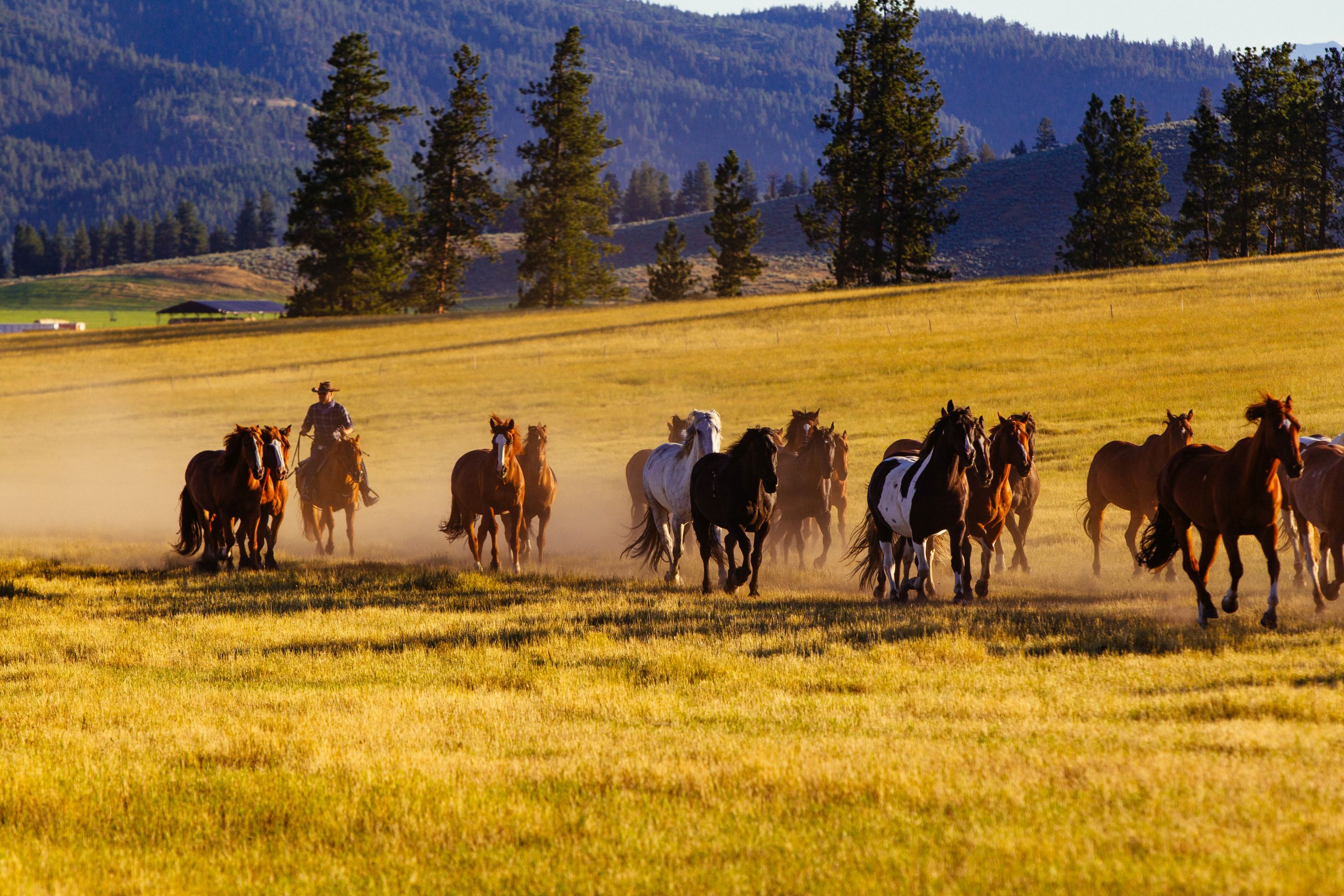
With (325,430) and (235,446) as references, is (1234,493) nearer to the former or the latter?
(235,446)

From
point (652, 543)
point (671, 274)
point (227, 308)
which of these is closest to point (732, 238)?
point (671, 274)

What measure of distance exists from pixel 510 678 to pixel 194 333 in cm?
5697

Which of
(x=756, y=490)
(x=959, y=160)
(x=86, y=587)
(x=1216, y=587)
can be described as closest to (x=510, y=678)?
(x=756, y=490)

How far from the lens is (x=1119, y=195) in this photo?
6794cm

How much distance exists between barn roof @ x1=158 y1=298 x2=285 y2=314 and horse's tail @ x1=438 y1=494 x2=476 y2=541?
368 feet

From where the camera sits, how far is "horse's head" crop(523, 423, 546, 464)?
1797 centimetres

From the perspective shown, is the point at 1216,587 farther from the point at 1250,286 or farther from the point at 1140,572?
the point at 1250,286

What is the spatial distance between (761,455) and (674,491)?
85.9 inches

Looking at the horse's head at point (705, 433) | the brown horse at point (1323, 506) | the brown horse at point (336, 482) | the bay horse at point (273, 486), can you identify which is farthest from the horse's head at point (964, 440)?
the brown horse at point (336, 482)

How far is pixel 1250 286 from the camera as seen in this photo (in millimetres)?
47594

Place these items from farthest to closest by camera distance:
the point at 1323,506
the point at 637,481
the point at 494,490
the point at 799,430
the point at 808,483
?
the point at 637,481
the point at 808,483
the point at 799,430
the point at 494,490
the point at 1323,506

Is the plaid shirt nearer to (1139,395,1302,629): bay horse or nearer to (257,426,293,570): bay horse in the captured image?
(257,426,293,570): bay horse

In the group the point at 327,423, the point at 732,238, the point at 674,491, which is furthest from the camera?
the point at 732,238

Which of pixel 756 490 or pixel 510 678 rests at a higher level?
pixel 756 490
